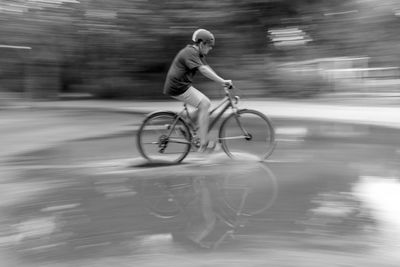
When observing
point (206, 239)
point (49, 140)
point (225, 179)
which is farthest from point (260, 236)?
point (49, 140)

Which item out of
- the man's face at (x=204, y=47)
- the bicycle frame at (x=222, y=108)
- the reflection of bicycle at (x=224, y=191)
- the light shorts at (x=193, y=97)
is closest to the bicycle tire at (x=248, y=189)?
the reflection of bicycle at (x=224, y=191)

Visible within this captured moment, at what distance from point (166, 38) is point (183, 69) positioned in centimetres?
975

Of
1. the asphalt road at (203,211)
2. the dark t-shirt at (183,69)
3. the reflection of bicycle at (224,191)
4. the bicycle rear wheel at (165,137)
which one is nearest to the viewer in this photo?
the asphalt road at (203,211)

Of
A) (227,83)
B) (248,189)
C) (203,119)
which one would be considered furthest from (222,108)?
(248,189)

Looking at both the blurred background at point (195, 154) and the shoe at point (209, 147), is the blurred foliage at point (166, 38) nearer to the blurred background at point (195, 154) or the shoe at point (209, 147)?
the blurred background at point (195, 154)

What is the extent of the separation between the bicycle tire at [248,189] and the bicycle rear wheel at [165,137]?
873 millimetres

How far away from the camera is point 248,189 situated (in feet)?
21.0

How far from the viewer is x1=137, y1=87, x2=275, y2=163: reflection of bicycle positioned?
8.01 metres

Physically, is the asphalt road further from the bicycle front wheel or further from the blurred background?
the bicycle front wheel

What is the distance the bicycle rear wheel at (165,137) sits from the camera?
7.98 m

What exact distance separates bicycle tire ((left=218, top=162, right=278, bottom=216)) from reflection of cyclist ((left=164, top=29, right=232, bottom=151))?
3.03 feet

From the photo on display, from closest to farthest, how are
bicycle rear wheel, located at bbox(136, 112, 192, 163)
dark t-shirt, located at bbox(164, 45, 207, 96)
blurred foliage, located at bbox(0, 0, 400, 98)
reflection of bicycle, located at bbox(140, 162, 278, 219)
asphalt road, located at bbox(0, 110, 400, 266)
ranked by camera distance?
asphalt road, located at bbox(0, 110, 400, 266) → reflection of bicycle, located at bbox(140, 162, 278, 219) → dark t-shirt, located at bbox(164, 45, 207, 96) → bicycle rear wheel, located at bbox(136, 112, 192, 163) → blurred foliage, located at bbox(0, 0, 400, 98)

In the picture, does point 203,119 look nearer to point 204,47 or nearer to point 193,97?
point 193,97

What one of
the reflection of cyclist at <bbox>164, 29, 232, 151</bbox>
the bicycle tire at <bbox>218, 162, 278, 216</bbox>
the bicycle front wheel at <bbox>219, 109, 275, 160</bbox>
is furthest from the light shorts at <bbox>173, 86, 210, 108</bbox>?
the bicycle tire at <bbox>218, 162, 278, 216</bbox>
